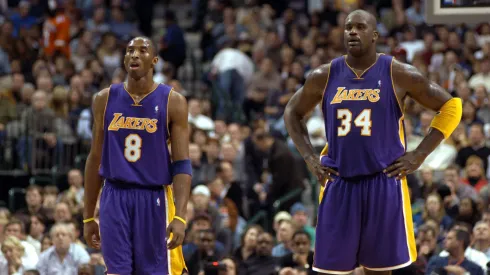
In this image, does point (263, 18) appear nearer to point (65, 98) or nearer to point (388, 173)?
point (65, 98)

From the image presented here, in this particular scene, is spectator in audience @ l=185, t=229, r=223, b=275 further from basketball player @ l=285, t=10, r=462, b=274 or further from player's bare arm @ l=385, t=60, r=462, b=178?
player's bare arm @ l=385, t=60, r=462, b=178

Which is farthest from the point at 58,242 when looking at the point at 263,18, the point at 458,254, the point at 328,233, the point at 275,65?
the point at 263,18

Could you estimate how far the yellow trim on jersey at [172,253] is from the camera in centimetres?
785

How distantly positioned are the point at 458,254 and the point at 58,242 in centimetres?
436

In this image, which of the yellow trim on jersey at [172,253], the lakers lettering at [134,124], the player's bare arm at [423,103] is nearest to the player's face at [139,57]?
the lakers lettering at [134,124]

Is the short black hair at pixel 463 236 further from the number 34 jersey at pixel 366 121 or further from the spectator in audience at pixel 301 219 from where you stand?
the number 34 jersey at pixel 366 121

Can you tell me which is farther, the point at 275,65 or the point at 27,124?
the point at 275,65

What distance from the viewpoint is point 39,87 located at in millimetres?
17422

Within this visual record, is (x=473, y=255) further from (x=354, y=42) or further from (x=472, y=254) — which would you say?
(x=354, y=42)

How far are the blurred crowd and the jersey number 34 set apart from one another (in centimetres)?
337

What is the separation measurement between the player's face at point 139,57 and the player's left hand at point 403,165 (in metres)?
1.91

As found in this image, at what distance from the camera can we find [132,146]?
778cm

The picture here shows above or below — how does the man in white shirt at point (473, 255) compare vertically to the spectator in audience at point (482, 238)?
below

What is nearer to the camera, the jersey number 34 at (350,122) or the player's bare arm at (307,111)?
the jersey number 34 at (350,122)
